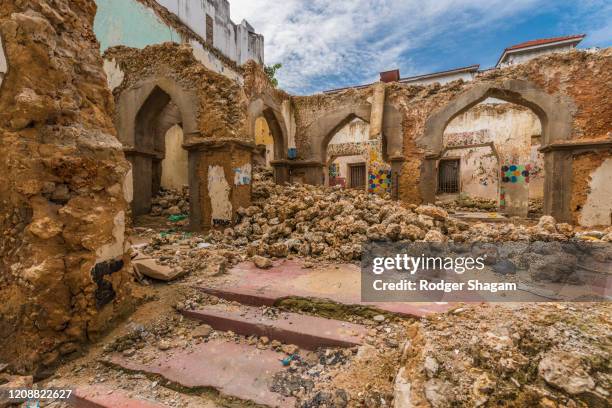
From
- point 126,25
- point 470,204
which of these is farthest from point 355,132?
point 126,25

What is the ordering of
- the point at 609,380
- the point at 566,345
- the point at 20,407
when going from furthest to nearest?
1. the point at 20,407
2. the point at 566,345
3. the point at 609,380

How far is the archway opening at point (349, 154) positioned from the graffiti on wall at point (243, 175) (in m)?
6.87

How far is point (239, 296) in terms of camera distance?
2.56 m

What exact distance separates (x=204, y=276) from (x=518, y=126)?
12721mm

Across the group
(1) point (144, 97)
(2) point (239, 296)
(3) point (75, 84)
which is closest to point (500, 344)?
(2) point (239, 296)

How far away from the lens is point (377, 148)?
8.34 m

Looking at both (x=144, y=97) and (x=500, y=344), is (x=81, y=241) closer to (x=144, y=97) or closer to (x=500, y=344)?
(x=500, y=344)

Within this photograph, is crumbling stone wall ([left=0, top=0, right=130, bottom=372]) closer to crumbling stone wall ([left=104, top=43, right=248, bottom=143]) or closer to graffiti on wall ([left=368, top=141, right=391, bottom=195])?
crumbling stone wall ([left=104, top=43, right=248, bottom=143])

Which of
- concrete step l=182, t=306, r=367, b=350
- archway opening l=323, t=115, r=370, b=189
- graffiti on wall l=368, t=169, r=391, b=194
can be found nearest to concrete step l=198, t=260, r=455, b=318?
concrete step l=182, t=306, r=367, b=350

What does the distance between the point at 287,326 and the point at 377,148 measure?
7.11 meters

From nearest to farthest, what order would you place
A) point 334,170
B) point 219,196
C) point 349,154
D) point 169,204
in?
point 219,196 < point 169,204 < point 349,154 < point 334,170

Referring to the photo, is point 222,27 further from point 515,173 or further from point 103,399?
point 103,399

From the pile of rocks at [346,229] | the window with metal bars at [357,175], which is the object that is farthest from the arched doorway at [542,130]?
the window with metal bars at [357,175]

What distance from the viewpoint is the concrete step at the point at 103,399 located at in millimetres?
1500
